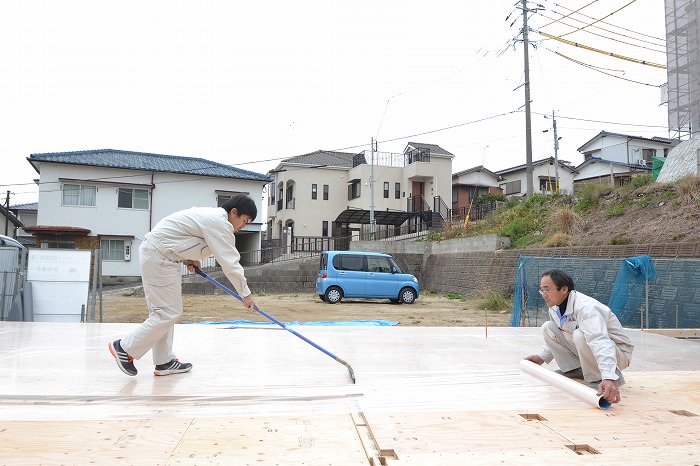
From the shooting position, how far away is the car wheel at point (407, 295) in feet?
42.3

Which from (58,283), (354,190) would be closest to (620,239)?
(58,283)

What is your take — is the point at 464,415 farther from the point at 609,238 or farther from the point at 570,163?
the point at 570,163

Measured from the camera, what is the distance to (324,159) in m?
28.0

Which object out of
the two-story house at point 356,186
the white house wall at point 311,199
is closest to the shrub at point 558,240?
the two-story house at point 356,186

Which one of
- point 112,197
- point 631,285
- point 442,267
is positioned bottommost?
point 631,285

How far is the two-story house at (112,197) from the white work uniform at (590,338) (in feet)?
60.8

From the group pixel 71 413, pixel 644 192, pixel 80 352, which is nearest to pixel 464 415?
pixel 71 413

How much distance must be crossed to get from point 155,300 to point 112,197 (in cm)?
1835

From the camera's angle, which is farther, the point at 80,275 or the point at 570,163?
the point at 570,163

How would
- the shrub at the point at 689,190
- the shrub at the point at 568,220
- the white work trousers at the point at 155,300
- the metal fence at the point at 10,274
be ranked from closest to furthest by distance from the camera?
the white work trousers at the point at 155,300
the metal fence at the point at 10,274
the shrub at the point at 689,190
the shrub at the point at 568,220

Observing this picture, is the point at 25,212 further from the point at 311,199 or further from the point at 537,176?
the point at 537,176

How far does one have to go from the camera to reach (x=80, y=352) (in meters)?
3.75

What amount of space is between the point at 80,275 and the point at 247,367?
4.87 meters

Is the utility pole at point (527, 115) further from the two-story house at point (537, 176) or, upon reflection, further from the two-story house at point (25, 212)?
the two-story house at point (25, 212)
